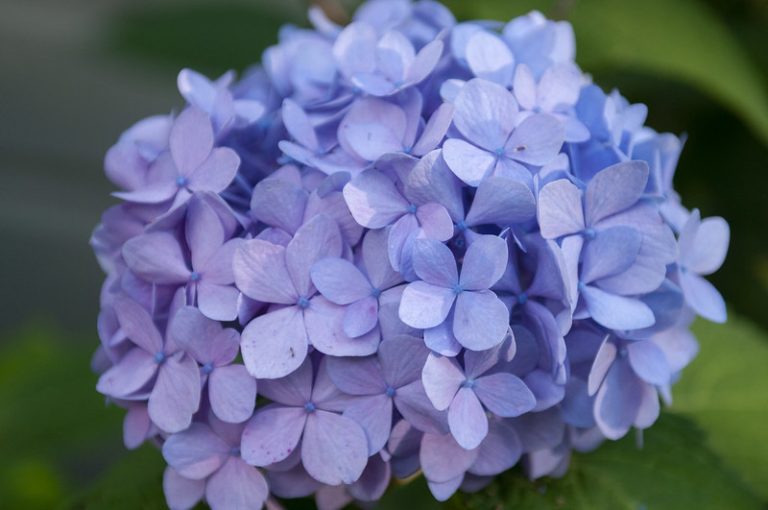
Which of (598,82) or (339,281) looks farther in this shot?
(598,82)

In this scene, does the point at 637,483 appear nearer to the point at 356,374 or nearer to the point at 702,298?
the point at 702,298

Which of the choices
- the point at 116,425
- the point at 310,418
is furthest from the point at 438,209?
the point at 116,425

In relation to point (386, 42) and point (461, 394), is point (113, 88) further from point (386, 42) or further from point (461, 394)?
point (461, 394)

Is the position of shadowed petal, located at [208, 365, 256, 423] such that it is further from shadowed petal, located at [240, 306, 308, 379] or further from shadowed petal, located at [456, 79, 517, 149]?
shadowed petal, located at [456, 79, 517, 149]

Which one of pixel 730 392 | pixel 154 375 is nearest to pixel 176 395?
pixel 154 375

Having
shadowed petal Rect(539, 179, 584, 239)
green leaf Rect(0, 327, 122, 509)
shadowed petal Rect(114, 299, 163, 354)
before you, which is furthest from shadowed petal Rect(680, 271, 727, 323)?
green leaf Rect(0, 327, 122, 509)
